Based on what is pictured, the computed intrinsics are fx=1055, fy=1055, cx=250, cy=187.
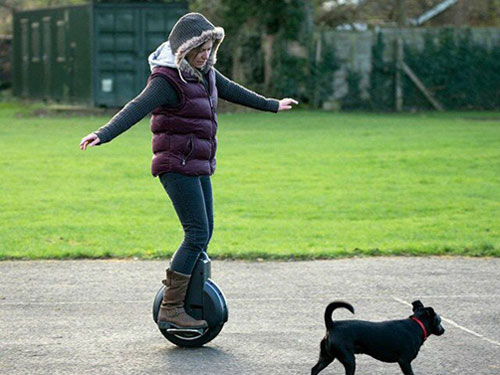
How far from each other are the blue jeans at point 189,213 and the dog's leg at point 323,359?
1120 millimetres

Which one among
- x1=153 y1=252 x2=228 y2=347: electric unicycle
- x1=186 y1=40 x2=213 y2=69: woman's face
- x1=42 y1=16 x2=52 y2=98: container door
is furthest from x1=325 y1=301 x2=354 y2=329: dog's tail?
x1=42 y1=16 x2=52 y2=98: container door

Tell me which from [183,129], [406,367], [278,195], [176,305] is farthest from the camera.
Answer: [278,195]

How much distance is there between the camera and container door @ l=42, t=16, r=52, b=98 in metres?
31.5

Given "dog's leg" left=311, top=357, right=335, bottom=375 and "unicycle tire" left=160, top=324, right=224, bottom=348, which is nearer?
"dog's leg" left=311, top=357, right=335, bottom=375

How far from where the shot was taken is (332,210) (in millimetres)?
12906

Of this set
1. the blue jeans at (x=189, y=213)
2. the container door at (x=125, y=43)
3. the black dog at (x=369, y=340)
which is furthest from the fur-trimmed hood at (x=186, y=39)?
the container door at (x=125, y=43)

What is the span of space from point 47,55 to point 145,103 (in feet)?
87.3

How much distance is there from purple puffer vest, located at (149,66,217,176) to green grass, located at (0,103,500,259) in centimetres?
374

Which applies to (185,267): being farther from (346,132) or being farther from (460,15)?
(460,15)

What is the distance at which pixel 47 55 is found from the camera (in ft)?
104

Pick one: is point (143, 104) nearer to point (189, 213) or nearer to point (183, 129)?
point (183, 129)

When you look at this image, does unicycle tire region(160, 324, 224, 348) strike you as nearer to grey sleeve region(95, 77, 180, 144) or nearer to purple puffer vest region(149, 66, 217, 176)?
purple puffer vest region(149, 66, 217, 176)

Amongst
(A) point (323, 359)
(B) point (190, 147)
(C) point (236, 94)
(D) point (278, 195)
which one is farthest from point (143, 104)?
(D) point (278, 195)

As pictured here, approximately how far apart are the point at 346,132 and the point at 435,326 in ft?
55.8
